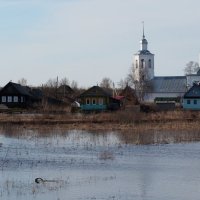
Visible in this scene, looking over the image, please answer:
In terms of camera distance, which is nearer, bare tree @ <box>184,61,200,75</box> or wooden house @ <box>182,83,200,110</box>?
wooden house @ <box>182,83,200,110</box>

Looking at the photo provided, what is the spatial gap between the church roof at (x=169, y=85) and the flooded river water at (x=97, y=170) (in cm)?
7078

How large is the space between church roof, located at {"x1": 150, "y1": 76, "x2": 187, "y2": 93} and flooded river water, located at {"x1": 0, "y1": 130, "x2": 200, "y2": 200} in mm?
70778

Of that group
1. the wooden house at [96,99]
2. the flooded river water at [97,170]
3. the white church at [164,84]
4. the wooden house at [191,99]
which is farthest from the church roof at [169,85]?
the flooded river water at [97,170]

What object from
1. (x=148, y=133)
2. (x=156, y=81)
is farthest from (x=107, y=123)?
(x=156, y=81)

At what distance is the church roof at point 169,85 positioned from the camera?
4097 inches

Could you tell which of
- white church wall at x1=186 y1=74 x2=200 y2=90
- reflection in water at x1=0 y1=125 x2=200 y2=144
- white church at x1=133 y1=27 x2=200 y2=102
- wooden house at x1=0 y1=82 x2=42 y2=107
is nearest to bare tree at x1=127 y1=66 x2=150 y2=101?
white church at x1=133 y1=27 x2=200 y2=102

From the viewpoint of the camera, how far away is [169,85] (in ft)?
343

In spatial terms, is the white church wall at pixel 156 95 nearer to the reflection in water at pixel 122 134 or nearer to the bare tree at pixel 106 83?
the bare tree at pixel 106 83

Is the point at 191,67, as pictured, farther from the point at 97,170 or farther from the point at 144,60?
the point at 97,170

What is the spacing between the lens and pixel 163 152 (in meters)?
28.2

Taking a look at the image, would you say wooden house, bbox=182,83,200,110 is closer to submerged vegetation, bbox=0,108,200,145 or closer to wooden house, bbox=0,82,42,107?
wooden house, bbox=0,82,42,107

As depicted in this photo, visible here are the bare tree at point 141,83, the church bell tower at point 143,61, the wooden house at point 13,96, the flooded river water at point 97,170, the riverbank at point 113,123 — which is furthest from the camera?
the church bell tower at point 143,61

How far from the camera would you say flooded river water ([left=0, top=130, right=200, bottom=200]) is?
17125 mm

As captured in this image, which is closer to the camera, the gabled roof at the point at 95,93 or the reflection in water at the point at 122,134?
the reflection in water at the point at 122,134
